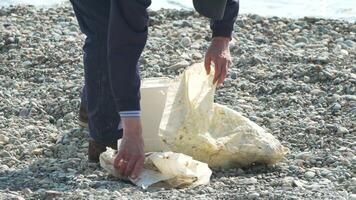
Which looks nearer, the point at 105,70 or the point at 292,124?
the point at 105,70

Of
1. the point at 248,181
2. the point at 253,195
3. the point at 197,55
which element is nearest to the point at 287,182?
the point at 248,181

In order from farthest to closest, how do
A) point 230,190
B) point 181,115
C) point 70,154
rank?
1. point 70,154
2. point 181,115
3. point 230,190

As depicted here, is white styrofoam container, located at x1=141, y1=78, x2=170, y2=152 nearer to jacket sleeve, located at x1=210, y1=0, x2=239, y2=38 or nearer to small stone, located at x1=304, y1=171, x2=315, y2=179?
jacket sleeve, located at x1=210, y1=0, x2=239, y2=38

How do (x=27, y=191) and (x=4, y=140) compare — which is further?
(x=4, y=140)

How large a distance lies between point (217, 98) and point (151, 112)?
3.30ft

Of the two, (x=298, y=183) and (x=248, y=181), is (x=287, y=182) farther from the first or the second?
(x=248, y=181)

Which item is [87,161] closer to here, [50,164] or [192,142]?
[50,164]

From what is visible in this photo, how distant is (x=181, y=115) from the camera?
443cm

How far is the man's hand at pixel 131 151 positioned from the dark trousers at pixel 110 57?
2.6 inches

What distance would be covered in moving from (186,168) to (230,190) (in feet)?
0.69

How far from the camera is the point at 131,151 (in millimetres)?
4152

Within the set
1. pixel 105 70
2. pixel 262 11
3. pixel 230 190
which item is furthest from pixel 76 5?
pixel 262 11

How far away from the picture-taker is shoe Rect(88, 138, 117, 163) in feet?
15.1

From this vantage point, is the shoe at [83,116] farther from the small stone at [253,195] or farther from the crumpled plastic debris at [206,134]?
the small stone at [253,195]
